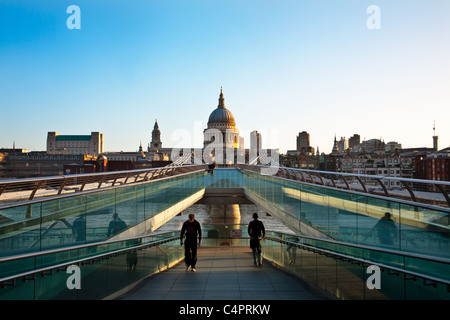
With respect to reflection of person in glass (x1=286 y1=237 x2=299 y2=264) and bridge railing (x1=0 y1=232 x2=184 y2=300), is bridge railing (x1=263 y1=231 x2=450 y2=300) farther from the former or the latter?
bridge railing (x1=0 y1=232 x2=184 y2=300)

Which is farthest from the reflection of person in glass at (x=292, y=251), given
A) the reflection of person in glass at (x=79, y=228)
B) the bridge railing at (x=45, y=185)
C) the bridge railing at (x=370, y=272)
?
the reflection of person in glass at (x=79, y=228)

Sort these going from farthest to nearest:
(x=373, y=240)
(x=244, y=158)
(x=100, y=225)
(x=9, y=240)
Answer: (x=244, y=158), (x=100, y=225), (x=373, y=240), (x=9, y=240)

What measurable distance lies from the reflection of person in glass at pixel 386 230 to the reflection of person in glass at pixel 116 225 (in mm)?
4064

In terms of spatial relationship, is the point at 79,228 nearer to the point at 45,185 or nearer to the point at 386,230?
the point at 45,185

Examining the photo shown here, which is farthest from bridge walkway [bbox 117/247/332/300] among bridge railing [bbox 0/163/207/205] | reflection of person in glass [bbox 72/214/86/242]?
bridge railing [bbox 0/163/207/205]

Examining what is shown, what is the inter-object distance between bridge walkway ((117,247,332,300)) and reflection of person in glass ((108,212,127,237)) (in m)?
0.99

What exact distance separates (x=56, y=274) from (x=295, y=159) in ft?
424

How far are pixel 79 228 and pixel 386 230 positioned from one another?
12.9ft

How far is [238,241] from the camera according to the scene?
39.7ft

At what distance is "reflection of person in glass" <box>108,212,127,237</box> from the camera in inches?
239

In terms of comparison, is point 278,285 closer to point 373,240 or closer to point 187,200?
point 373,240

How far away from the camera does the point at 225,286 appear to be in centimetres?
545

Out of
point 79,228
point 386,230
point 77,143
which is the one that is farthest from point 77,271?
point 77,143

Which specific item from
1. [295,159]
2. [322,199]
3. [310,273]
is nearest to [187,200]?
[322,199]
